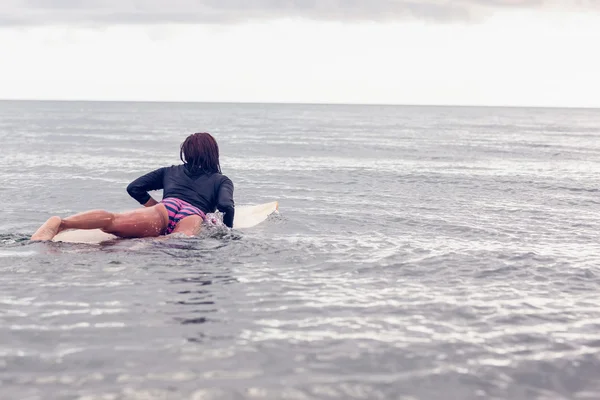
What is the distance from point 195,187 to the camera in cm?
1084

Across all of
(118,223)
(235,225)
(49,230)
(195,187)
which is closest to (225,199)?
(195,187)

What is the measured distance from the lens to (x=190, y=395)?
205 inches

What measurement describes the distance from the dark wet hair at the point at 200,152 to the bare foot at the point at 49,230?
222 cm

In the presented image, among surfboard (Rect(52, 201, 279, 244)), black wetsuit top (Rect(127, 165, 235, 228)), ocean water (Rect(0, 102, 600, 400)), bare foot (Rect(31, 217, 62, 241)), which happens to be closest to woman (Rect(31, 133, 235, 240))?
black wetsuit top (Rect(127, 165, 235, 228))

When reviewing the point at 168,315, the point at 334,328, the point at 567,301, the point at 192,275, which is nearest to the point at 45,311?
the point at 168,315

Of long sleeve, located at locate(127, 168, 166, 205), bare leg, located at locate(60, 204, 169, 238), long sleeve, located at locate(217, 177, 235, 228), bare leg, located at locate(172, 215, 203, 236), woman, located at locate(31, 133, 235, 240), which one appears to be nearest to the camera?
bare leg, located at locate(60, 204, 169, 238)

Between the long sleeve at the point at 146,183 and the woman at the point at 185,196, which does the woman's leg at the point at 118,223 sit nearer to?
the woman at the point at 185,196

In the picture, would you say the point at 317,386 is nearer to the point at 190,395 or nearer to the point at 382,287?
the point at 190,395

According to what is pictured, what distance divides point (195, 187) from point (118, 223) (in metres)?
1.44

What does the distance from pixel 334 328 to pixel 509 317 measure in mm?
2168

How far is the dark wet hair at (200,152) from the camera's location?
10.6 meters

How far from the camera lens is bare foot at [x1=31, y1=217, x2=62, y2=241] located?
980 centimetres

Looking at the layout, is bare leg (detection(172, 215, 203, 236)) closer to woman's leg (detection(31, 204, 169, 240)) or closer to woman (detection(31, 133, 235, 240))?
woman (detection(31, 133, 235, 240))

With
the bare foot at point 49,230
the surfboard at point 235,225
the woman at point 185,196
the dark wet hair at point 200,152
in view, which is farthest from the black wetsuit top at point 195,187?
the bare foot at point 49,230
